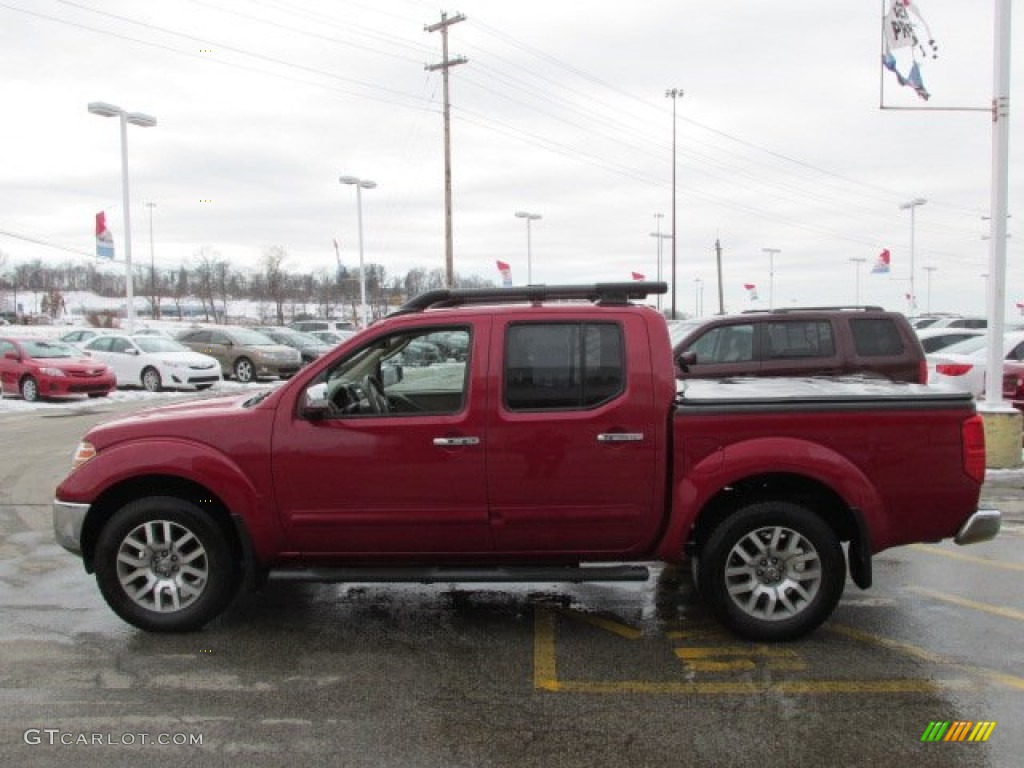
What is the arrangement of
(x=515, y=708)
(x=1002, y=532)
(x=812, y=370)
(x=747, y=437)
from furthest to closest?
1. (x=812, y=370)
2. (x=1002, y=532)
3. (x=747, y=437)
4. (x=515, y=708)

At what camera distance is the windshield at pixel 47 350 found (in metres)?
20.0

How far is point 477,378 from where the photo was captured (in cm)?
467

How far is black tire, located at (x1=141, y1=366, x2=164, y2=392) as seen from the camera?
72.0ft

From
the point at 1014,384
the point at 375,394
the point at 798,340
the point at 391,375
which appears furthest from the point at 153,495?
the point at 1014,384

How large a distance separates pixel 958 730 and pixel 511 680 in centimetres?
199

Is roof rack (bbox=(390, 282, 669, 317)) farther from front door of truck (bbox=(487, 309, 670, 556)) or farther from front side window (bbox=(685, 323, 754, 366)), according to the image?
front side window (bbox=(685, 323, 754, 366))

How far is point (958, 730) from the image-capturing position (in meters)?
3.69

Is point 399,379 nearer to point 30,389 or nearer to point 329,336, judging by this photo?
point 30,389

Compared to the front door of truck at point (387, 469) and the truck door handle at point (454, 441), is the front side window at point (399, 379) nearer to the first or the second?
the front door of truck at point (387, 469)

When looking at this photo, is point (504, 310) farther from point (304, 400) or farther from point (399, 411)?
point (304, 400)

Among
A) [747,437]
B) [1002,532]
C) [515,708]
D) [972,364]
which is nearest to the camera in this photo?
[515,708]

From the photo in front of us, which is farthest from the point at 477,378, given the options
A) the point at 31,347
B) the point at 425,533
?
the point at 31,347

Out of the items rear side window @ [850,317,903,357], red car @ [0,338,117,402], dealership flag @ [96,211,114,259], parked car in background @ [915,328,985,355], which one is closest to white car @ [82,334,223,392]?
red car @ [0,338,117,402]

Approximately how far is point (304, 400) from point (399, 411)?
0.52 meters
